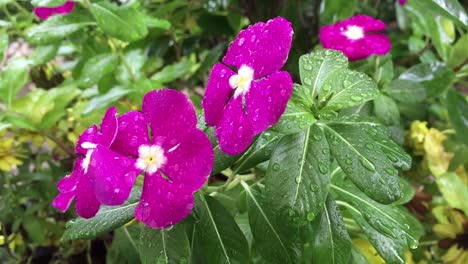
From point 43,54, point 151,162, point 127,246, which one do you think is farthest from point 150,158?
point 43,54

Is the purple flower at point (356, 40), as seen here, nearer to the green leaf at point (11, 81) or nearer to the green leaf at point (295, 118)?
the green leaf at point (295, 118)

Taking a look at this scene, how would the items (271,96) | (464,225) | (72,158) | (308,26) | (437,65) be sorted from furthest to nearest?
(308,26), (72,158), (437,65), (464,225), (271,96)

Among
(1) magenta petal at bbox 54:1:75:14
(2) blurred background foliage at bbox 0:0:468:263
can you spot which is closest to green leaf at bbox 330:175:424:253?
(2) blurred background foliage at bbox 0:0:468:263

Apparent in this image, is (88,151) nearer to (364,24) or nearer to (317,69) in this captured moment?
(317,69)

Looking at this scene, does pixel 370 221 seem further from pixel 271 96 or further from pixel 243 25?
pixel 243 25

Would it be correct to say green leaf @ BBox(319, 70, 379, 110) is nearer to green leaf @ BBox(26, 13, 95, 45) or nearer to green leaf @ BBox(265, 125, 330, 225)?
green leaf @ BBox(265, 125, 330, 225)

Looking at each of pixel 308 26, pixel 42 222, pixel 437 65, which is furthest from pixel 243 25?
pixel 42 222
